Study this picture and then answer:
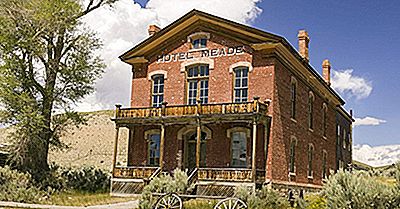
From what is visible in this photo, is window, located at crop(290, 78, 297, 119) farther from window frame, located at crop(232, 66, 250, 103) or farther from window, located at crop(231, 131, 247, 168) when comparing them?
window, located at crop(231, 131, 247, 168)

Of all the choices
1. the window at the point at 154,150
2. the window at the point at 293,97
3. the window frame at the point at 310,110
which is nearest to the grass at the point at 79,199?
the window at the point at 154,150

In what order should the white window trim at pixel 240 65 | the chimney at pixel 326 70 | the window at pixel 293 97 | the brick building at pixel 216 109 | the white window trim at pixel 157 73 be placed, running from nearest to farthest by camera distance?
the brick building at pixel 216 109, the white window trim at pixel 240 65, the window at pixel 293 97, the white window trim at pixel 157 73, the chimney at pixel 326 70

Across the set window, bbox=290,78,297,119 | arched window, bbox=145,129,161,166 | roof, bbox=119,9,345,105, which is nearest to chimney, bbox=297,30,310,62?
roof, bbox=119,9,345,105

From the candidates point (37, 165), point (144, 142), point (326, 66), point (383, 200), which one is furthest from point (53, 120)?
A: point (383, 200)

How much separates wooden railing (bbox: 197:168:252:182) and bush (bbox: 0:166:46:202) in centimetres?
728

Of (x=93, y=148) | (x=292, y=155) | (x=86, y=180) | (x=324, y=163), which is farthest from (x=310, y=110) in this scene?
(x=93, y=148)

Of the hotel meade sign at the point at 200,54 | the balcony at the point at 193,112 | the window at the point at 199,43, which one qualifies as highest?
the window at the point at 199,43

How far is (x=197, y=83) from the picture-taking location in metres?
25.3

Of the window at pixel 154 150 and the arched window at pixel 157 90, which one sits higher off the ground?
the arched window at pixel 157 90

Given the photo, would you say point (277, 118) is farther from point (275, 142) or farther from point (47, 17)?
point (47, 17)

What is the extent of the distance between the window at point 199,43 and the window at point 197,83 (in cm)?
99

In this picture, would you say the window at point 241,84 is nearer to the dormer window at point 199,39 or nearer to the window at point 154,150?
the dormer window at point 199,39

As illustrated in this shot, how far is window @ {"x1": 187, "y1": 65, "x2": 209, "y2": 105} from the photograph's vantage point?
25.0 meters

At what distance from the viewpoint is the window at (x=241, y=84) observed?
24.0 meters
